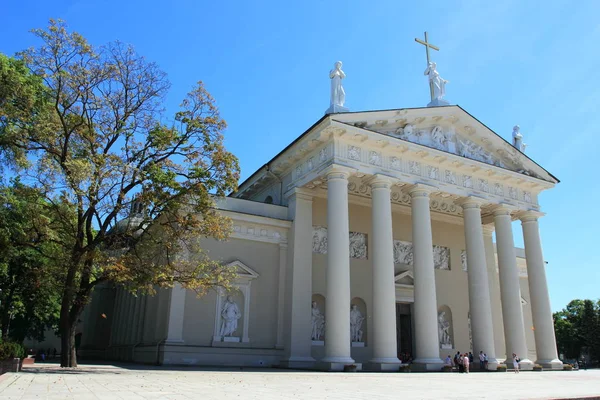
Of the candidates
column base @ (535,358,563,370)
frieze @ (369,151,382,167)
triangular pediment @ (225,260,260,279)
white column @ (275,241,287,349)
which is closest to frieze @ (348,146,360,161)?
frieze @ (369,151,382,167)

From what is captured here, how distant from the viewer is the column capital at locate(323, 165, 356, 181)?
2061 centimetres

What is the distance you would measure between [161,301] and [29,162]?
849 centimetres

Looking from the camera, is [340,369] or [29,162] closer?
[29,162]

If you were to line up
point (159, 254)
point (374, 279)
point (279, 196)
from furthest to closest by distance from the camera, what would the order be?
point (279, 196) → point (374, 279) → point (159, 254)

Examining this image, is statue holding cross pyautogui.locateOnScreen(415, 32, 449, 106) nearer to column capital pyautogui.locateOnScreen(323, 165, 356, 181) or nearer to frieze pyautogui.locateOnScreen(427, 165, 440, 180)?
frieze pyautogui.locateOnScreen(427, 165, 440, 180)

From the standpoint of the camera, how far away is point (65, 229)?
16.0 meters

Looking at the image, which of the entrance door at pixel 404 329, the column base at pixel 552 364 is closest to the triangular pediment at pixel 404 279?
the entrance door at pixel 404 329

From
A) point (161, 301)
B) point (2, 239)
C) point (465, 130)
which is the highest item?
point (465, 130)

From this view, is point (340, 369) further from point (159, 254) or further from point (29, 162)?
point (29, 162)

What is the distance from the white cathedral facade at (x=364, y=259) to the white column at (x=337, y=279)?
0.05 meters

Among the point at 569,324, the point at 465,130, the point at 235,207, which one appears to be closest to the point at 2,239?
the point at 235,207

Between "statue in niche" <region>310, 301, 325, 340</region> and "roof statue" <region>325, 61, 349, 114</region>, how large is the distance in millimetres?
9048

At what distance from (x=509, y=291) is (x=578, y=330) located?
40.0 m

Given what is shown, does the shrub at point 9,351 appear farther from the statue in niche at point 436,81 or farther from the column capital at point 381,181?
the statue in niche at point 436,81
